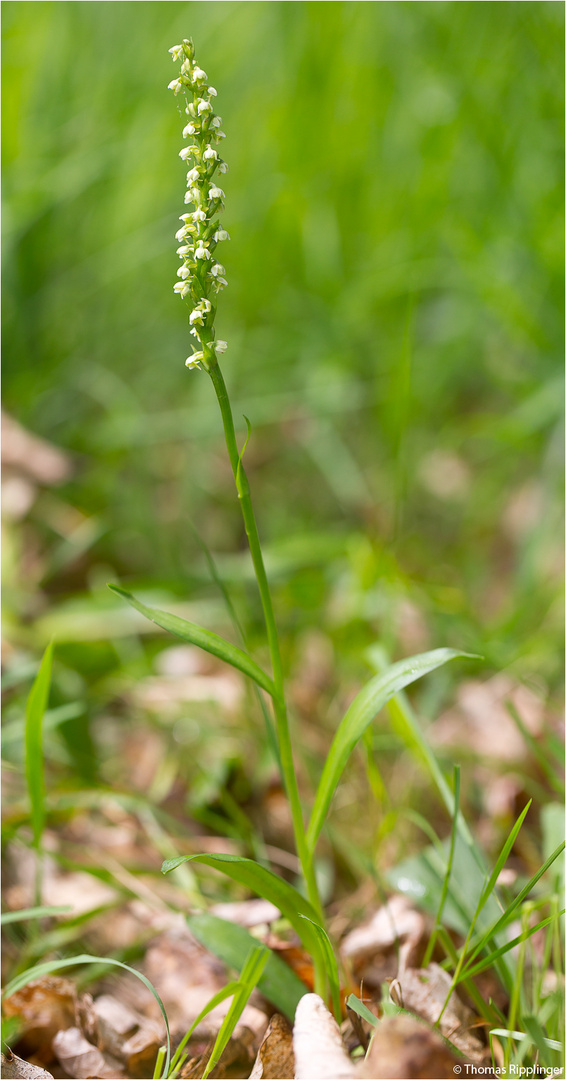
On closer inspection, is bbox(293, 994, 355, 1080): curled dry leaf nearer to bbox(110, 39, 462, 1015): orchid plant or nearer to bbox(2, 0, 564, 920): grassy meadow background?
bbox(110, 39, 462, 1015): orchid plant

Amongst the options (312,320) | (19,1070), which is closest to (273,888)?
(19,1070)

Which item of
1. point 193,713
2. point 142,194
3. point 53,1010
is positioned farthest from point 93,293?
point 53,1010

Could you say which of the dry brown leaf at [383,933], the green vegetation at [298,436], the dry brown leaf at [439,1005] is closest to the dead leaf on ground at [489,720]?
the green vegetation at [298,436]

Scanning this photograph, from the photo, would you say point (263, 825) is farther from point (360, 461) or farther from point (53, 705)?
point (360, 461)

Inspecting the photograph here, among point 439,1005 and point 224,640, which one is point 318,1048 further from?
point 224,640

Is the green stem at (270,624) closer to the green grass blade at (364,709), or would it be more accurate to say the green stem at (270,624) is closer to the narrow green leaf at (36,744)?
the green grass blade at (364,709)

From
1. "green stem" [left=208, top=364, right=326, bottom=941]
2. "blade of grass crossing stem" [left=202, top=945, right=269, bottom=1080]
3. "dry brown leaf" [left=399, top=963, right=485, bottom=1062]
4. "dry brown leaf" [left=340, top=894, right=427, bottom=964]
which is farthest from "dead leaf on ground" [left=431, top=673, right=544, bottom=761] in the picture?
"blade of grass crossing stem" [left=202, top=945, right=269, bottom=1080]

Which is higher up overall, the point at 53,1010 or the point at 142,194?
the point at 142,194
